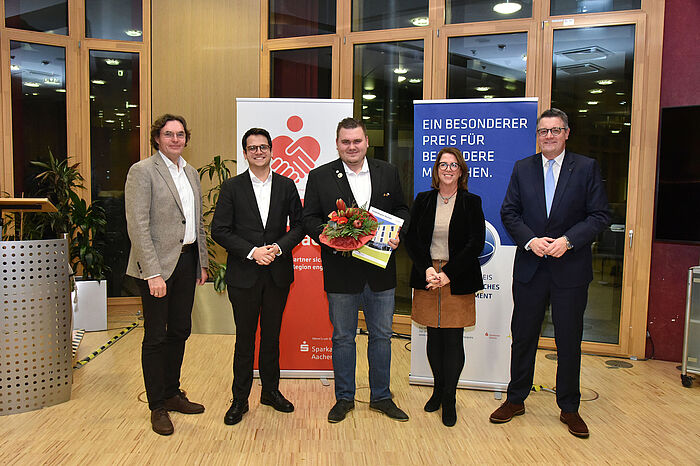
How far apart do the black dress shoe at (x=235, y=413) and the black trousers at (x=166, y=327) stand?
415mm

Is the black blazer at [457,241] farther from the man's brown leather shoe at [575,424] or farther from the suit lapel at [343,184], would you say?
the man's brown leather shoe at [575,424]

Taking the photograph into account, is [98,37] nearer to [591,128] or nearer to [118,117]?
[118,117]

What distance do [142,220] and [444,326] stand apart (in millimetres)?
1917

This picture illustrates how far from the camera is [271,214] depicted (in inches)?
134

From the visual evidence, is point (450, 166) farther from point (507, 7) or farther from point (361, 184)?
point (507, 7)

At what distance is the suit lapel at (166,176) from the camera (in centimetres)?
323

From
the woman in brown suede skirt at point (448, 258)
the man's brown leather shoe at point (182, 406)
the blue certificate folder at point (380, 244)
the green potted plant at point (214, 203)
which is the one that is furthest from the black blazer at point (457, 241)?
the green potted plant at point (214, 203)

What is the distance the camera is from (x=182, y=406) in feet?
11.7

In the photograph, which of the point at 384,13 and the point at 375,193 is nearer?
the point at 375,193

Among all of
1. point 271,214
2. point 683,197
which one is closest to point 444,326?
point 271,214

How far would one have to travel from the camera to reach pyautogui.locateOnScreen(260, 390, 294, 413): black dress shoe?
3590 millimetres

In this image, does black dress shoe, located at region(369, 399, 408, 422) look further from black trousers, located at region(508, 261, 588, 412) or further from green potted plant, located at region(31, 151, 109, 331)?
green potted plant, located at region(31, 151, 109, 331)

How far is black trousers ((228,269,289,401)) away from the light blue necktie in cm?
171

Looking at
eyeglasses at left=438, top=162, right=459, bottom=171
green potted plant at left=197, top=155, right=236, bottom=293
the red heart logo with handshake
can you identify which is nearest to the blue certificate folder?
eyeglasses at left=438, top=162, right=459, bottom=171
